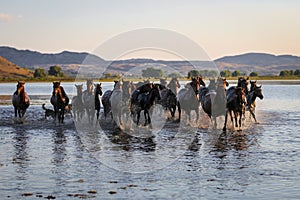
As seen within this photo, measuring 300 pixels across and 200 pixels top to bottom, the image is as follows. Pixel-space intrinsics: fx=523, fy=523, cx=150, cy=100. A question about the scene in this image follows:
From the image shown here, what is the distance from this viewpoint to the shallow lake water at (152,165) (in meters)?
11.1

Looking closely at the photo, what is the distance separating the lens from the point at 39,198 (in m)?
10.5

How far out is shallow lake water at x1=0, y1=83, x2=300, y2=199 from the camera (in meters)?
11.1

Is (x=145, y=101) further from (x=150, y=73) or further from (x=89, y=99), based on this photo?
(x=150, y=73)

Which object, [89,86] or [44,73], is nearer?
[89,86]

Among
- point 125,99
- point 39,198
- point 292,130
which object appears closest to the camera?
point 39,198

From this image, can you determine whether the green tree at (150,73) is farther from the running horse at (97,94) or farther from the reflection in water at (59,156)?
the reflection in water at (59,156)

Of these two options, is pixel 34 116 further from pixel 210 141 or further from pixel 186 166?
pixel 186 166

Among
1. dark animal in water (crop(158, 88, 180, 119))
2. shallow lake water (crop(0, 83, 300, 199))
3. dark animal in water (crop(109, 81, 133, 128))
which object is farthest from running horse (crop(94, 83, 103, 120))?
dark animal in water (crop(158, 88, 180, 119))

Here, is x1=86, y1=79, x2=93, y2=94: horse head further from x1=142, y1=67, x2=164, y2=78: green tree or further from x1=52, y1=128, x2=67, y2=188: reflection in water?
x1=142, y1=67, x2=164, y2=78: green tree

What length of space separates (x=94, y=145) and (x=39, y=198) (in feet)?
24.7

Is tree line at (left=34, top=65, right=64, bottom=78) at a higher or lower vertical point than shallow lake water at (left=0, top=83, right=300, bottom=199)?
higher

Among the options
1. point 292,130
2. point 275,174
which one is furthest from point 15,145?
point 292,130

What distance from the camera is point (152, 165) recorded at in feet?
45.8

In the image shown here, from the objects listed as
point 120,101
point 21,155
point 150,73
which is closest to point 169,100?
point 120,101
